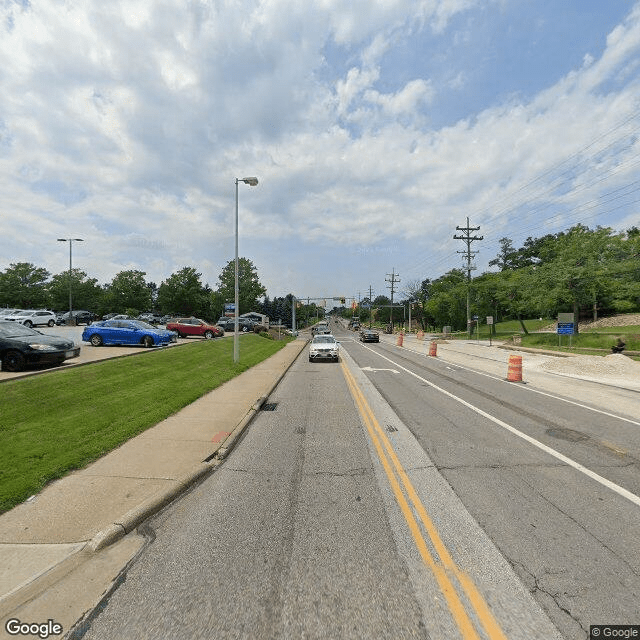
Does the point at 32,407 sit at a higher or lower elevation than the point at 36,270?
lower

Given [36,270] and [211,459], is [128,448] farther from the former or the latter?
[36,270]

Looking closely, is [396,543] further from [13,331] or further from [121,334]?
[121,334]

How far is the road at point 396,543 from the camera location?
2.79 metres

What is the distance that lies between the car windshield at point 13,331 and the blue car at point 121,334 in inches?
258

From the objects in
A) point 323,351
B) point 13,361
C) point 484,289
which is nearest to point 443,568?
point 13,361

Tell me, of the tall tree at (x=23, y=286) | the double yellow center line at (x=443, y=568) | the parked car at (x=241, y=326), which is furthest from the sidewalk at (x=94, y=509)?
the tall tree at (x=23, y=286)

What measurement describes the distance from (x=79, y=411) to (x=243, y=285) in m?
62.4

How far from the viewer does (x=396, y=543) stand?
3.71 meters

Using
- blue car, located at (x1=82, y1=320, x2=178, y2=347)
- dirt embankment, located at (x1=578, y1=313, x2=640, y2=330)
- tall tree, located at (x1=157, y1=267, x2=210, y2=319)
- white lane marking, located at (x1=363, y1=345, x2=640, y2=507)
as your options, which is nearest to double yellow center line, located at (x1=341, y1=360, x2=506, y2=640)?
white lane marking, located at (x1=363, y1=345, x2=640, y2=507)

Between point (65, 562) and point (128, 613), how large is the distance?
975 millimetres

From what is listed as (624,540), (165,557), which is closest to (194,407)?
(165,557)

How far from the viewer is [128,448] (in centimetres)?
630

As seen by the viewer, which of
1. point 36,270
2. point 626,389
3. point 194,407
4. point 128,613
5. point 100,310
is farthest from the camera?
point 100,310

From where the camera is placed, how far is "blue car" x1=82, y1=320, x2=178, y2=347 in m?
19.5
